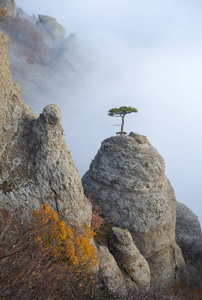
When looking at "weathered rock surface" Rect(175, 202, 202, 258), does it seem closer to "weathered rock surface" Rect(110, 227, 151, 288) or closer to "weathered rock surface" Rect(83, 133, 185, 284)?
"weathered rock surface" Rect(83, 133, 185, 284)

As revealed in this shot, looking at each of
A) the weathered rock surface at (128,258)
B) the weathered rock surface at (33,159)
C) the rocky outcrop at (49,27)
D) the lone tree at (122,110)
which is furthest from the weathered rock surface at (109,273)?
the rocky outcrop at (49,27)

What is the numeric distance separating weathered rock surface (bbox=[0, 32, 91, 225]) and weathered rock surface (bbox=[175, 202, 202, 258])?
96.8ft

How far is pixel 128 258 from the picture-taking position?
928 inches

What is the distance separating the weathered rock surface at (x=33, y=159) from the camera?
736 inches

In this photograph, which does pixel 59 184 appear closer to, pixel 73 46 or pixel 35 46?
pixel 35 46

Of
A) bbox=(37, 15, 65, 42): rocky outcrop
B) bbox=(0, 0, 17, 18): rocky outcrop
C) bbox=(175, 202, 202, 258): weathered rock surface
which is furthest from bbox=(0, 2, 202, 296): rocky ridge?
bbox=(37, 15, 65, 42): rocky outcrop

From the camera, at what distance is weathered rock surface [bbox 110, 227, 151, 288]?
76.4ft

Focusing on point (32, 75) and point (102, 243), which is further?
Answer: point (32, 75)

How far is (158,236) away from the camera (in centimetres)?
2923

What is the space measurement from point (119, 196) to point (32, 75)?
102 m

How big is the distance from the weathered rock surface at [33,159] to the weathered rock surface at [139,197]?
9.04m

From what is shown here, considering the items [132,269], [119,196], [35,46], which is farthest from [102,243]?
[35,46]

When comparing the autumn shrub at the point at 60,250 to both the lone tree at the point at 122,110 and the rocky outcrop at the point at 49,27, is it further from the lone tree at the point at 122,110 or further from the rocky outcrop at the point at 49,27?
the rocky outcrop at the point at 49,27

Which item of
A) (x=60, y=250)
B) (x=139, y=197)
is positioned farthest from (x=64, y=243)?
(x=139, y=197)
